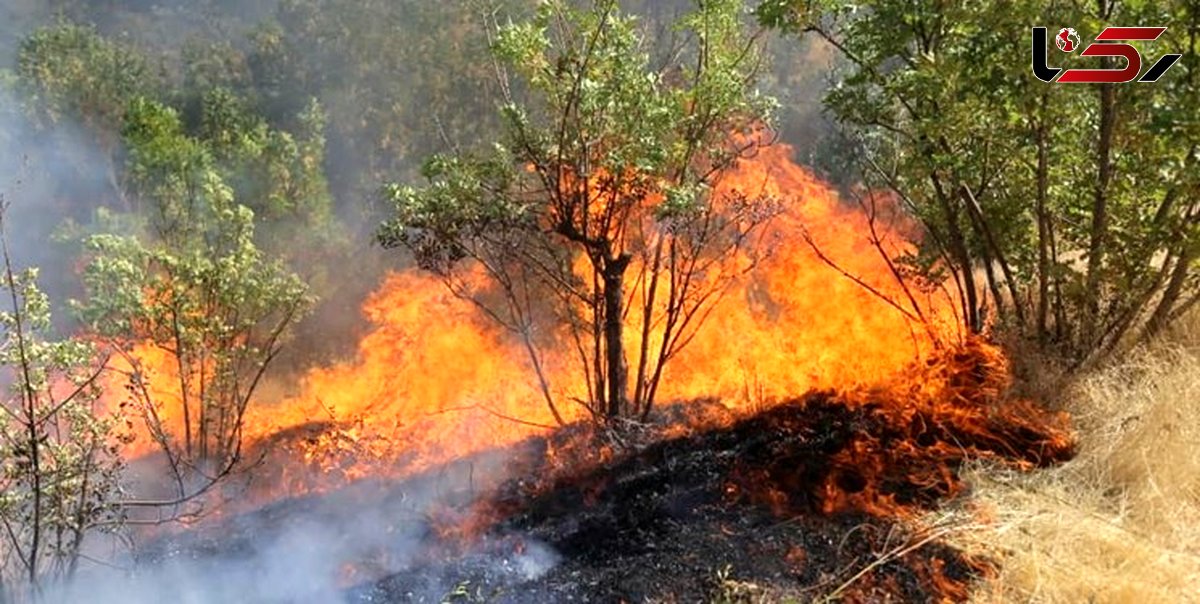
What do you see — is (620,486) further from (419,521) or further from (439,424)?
(439,424)

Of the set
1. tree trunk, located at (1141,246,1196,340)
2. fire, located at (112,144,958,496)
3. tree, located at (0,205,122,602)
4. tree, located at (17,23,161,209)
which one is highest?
tree, located at (17,23,161,209)

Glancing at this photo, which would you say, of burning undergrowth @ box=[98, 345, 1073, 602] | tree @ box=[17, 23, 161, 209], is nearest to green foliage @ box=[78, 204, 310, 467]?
burning undergrowth @ box=[98, 345, 1073, 602]

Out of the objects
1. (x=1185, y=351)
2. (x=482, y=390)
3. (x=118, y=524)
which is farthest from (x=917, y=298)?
(x=118, y=524)

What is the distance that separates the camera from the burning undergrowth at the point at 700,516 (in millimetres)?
5855

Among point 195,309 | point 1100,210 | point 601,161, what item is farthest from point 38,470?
point 1100,210

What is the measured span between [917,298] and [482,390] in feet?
23.2

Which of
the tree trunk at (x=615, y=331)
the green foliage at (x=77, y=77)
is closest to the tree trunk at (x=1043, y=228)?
the tree trunk at (x=615, y=331)

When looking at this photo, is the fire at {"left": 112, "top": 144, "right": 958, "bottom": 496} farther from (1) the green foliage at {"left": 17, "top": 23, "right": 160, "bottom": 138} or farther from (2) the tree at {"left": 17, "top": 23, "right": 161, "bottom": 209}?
(1) the green foliage at {"left": 17, "top": 23, "right": 160, "bottom": 138}

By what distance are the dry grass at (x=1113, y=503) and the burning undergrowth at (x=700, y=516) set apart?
25 centimetres

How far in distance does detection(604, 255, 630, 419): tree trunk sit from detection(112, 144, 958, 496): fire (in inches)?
55.7

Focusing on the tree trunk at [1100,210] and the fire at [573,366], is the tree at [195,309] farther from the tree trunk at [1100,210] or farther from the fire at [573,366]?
the tree trunk at [1100,210]

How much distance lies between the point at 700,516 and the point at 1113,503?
2.95 metres

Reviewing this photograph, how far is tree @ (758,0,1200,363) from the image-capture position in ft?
21.1

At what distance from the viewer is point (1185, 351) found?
6969 millimetres
